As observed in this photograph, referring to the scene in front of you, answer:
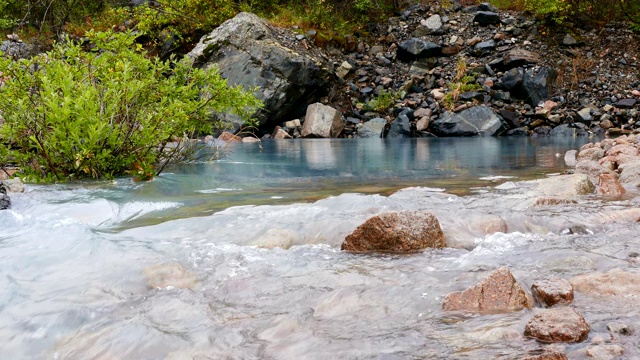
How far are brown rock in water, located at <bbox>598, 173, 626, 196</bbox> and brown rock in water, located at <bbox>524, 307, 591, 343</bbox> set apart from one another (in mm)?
4113

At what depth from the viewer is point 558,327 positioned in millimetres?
2344

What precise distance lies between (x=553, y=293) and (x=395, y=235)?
1425 millimetres

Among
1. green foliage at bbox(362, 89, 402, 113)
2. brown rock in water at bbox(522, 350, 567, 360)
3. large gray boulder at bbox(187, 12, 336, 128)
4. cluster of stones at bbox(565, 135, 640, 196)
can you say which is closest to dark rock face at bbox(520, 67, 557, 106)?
green foliage at bbox(362, 89, 402, 113)

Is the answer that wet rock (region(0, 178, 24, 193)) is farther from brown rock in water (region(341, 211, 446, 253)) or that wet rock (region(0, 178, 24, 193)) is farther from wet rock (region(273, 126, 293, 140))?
wet rock (region(273, 126, 293, 140))

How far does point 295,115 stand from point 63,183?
13920mm

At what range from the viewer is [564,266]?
3.52m

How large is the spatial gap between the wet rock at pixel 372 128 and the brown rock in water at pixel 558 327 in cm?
1687

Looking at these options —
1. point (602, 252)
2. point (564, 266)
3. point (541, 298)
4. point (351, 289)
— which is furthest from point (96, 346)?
point (602, 252)

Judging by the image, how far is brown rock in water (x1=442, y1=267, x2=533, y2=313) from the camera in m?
2.78

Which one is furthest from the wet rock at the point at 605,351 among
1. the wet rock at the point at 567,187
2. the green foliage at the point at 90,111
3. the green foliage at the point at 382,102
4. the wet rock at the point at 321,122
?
the green foliage at the point at 382,102

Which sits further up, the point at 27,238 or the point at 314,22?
the point at 314,22

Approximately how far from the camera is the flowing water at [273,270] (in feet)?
8.41

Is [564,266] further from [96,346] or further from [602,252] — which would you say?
[96,346]

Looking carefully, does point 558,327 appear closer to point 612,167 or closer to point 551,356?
point 551,356
